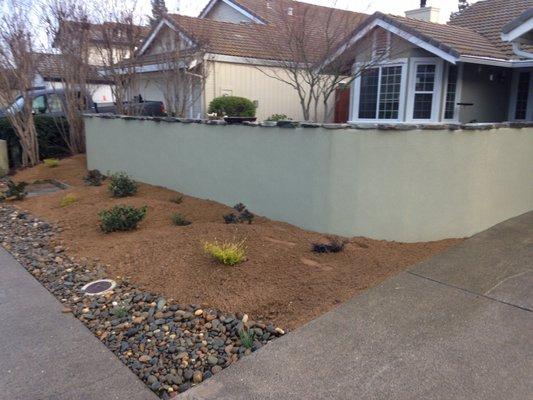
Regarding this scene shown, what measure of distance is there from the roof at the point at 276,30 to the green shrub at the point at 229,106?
4.53 ft

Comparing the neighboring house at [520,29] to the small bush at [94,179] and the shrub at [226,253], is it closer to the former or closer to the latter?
the shrub at [226,253]

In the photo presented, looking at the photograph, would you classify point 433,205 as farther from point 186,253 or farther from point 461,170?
point 186,253

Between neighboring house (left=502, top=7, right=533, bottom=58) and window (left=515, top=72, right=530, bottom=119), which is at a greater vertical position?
neighboring house (left=502, top=7, right=533, bottom=58)

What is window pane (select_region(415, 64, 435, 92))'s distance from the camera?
11.5m

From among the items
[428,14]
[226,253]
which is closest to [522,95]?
[428,14]

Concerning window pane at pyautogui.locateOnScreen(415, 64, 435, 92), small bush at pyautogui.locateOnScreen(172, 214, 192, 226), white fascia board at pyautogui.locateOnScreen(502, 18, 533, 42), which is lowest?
small bush at pyautogui.locateOnScreen(172, 214, 192, 226)

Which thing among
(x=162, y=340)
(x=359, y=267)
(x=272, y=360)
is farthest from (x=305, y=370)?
(x=359, y=267)

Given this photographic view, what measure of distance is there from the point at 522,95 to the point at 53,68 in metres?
12.3

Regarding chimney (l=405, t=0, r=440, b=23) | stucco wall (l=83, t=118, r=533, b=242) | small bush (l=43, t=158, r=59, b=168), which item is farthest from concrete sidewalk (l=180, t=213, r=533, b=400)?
chimney (l=405, t=0, r=440, b=23)

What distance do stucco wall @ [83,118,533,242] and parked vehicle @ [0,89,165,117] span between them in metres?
5.49

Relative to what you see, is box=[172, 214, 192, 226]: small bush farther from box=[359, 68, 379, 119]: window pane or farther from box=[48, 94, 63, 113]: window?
box=[48, 94, 63, 113]: window

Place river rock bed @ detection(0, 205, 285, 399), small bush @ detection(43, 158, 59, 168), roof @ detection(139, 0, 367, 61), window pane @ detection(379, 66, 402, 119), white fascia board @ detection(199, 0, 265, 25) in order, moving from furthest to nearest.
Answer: white fascia board @ detection(199, 0, 265, 25) < small bush @ detection(43, 158, 59, 168) < window pane @ detection(379, 66, 402, 119) < roof @ detection(139, 0, 367, 61) < river rock bed @ detection(0, 205, 285, 399)

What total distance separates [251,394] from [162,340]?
41.0 inches

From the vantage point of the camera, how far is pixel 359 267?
5.20 m
